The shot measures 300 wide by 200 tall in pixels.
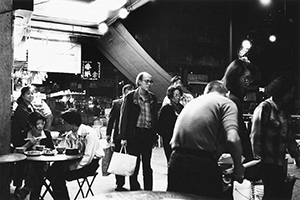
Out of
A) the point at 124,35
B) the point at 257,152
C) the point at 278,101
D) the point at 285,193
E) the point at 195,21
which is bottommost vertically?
the point at 285,193

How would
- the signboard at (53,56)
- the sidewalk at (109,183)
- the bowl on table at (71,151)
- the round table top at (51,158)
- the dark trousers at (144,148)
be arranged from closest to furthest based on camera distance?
the round table top at (51,158) → the bowl on table at (71,151) → the dark trousers at (144,148) → the sidewalk at (109,183) → the signboard at (53,56)

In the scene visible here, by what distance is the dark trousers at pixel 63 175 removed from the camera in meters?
5.12

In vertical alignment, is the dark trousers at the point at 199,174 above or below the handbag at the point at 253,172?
above

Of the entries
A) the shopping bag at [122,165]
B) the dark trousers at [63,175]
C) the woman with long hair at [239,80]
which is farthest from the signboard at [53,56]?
the woman with long hair at [239,80]

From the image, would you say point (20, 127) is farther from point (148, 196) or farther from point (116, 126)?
point (148, 196)

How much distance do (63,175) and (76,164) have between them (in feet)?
0.98

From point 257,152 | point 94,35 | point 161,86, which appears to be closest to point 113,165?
point 257,152

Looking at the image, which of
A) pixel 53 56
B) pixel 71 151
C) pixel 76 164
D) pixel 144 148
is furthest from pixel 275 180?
pixel 53 56

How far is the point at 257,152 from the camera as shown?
4023mm

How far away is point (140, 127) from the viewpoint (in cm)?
614

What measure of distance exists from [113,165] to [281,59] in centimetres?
2841

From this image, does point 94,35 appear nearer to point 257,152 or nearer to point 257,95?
point 257,152

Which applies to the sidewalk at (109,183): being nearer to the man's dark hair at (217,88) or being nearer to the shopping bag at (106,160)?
the shopping bag at (106,160)

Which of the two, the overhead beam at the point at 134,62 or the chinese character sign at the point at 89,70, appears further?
the chinese character sign at the point at 89,70
